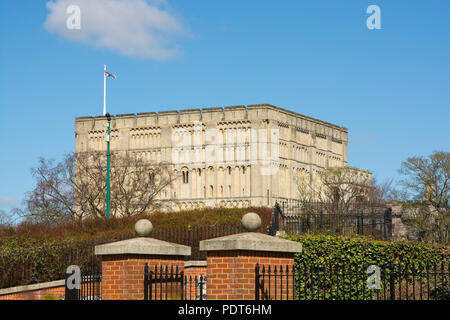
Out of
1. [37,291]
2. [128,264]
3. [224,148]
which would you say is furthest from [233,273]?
[224,148]

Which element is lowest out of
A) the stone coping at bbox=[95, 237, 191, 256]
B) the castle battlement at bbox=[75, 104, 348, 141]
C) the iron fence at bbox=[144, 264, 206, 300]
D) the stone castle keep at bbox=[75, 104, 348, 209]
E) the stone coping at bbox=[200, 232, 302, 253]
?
the iron fence at bbox=[144, 264, 206, 300]

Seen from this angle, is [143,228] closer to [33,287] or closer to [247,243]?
[247,243]

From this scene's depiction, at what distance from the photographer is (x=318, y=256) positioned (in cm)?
1938

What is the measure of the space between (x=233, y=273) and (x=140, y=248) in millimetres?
1961

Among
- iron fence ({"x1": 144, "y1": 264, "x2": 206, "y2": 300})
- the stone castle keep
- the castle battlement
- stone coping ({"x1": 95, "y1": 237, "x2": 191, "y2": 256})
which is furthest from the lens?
the castle battlement

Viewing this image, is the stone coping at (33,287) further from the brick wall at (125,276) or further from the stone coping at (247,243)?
the stone coping at (247,243)

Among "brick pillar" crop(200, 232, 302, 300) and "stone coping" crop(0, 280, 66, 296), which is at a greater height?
"brick pillar" crop(200, 232, 302, 300)

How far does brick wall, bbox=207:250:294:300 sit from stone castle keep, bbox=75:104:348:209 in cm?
6361

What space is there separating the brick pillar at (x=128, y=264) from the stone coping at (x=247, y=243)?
1.40 metres

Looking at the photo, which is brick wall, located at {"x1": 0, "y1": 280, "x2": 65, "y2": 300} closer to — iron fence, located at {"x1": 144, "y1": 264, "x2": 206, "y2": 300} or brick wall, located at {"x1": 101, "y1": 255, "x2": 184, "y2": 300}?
brick wall, located at {"x1": 101, "y1": 255, "x2": 184, "y2": 300}

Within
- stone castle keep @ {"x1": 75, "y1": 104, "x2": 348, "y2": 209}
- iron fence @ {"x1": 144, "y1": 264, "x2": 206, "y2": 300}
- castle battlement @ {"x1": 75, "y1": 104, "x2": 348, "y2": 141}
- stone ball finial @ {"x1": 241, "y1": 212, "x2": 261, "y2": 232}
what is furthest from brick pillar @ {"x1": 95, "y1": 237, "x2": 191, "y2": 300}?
castle battlement @ {"x1": 75, "y1": 104, "x2": 348, "y2": 141}

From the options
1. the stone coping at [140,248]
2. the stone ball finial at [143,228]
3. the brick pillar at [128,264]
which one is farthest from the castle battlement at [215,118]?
the brick pillar at [128,264]

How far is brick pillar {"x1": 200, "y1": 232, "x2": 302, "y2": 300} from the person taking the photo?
10.5m

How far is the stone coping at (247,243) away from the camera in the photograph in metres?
Answer: 10.4
